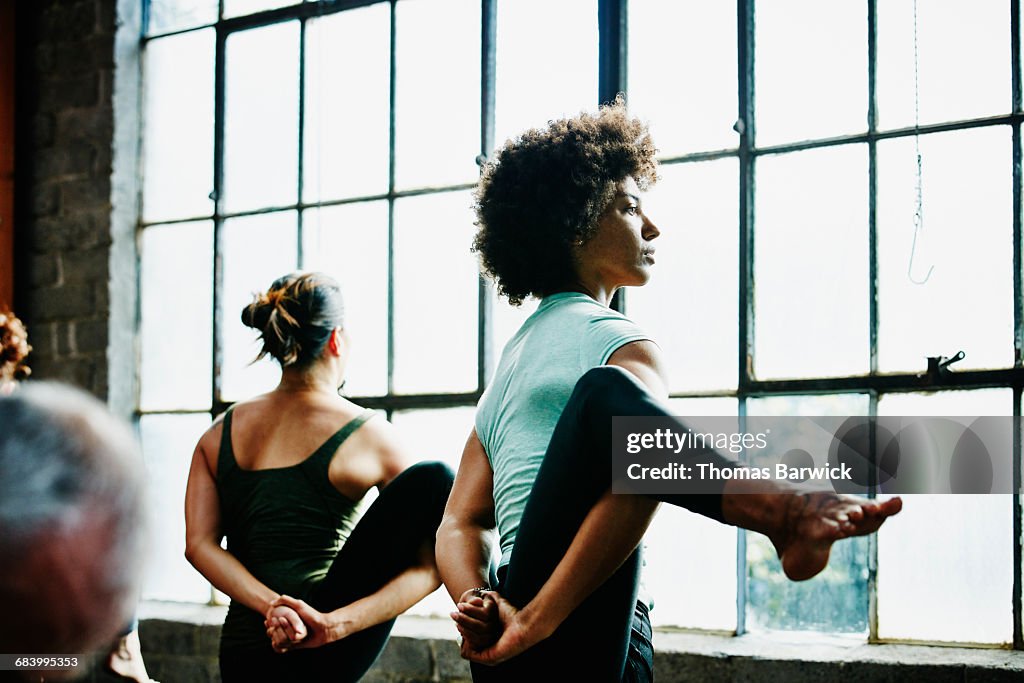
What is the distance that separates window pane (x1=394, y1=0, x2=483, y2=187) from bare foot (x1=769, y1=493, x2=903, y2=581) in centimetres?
243

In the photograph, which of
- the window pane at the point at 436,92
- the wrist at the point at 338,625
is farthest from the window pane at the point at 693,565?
the window pane at the point at 436,92

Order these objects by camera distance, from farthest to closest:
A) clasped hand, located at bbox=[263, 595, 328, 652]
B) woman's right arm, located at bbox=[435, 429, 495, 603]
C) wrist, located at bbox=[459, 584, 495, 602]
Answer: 1. clasped hand, located at bbox=[263, 595, 328, 652]
2. woman's right arm, located at bbox=[435, 429, 495, 603]
3. wrist, located at bbox=[459, 584, 495, 602]

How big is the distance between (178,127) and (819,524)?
3.60m

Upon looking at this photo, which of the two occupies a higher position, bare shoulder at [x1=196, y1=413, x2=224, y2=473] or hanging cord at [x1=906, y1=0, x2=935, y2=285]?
hanging cord at [x1=906, y1=0, x2=935, y2=285]

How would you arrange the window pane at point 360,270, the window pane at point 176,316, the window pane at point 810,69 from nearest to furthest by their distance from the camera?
the window pane at point 810,69
the window pane at point 360,270
the window pane at point 176,316

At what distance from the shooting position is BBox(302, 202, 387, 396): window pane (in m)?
3.83

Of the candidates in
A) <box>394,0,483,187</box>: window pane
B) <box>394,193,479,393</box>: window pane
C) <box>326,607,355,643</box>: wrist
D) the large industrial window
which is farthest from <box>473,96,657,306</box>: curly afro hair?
<box>394,0,483,187</box>: window pane

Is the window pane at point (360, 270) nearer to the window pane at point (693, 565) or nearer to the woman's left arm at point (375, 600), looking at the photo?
the woman's left arm at point (375, 600)

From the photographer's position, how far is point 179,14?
440 centimetres

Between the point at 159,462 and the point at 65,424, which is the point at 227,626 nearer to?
the point at 159,462

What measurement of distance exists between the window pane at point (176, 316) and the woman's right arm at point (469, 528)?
7.08 feet

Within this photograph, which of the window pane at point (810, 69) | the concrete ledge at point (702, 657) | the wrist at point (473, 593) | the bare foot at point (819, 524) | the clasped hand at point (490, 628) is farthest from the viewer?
the window pane at point (810, 69)

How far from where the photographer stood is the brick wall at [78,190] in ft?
13.9

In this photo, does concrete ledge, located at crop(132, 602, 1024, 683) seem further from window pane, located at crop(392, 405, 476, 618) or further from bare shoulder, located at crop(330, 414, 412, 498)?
bare shoulder, located at crop(330, 414, 412, 498)
